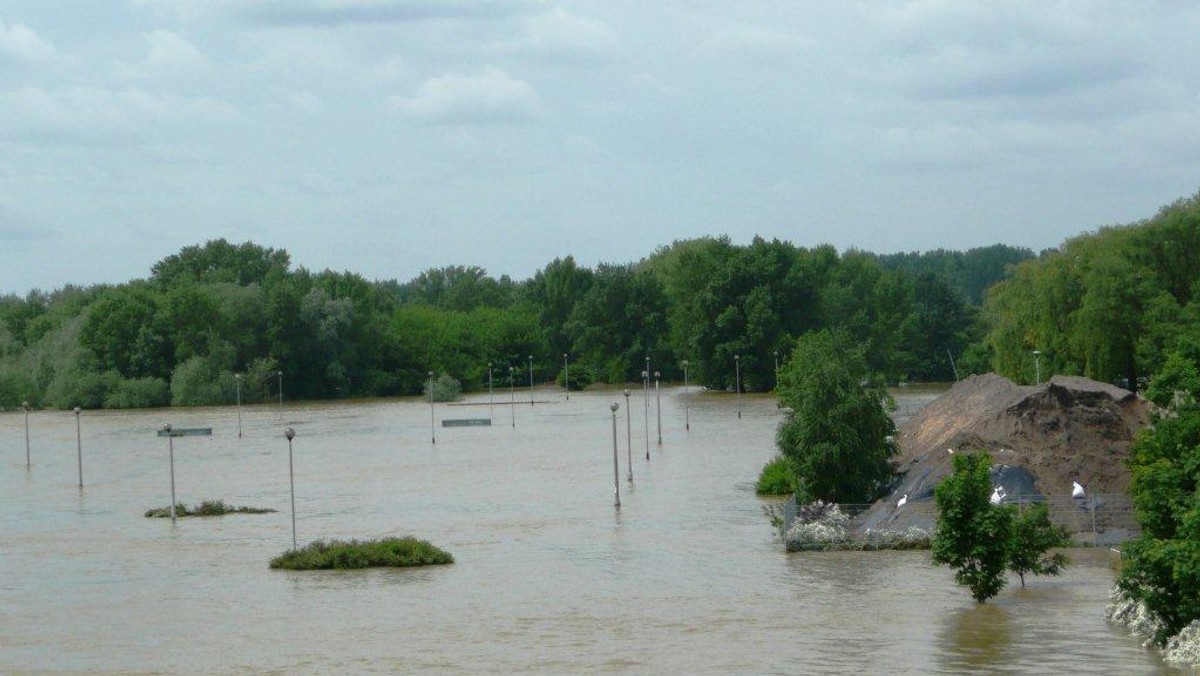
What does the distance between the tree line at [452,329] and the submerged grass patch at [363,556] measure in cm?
8530

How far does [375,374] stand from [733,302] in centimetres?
3854

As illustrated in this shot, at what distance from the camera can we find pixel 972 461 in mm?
27656

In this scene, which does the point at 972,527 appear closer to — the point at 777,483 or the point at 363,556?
the point at 363,556

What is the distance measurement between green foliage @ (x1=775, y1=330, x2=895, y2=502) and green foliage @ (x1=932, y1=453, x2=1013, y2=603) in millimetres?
13467

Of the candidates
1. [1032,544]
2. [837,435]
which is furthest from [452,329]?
[1032,544]

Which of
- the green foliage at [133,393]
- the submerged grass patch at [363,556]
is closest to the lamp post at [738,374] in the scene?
the green foliage at [133,393]

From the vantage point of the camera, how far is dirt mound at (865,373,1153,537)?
37531 mm

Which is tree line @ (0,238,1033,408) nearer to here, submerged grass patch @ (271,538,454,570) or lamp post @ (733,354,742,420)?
lamp post @ (733,354,742,420)

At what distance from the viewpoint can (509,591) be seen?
33.2m

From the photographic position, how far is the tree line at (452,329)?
4946 inches

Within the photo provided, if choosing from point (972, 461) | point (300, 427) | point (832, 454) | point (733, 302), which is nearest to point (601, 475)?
point (832, 454)

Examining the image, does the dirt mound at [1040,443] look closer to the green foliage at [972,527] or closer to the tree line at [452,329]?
the green foliage at [972,527]

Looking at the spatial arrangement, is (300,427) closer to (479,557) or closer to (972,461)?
(479,557)

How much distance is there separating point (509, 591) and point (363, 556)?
529 centimetres
